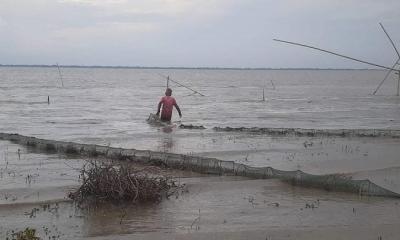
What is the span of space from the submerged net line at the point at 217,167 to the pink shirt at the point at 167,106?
5.30m

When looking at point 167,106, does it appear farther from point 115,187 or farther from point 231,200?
point 115,187

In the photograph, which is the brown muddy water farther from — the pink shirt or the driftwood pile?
the pink shirt

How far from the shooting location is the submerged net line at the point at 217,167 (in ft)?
27.8

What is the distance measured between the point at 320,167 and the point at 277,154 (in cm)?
206

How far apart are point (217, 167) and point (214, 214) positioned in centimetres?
317

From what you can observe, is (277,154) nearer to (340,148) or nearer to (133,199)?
(340,148)

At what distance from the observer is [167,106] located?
63.4ft

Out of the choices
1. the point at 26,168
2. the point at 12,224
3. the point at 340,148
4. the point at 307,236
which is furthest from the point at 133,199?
the point at 340,148

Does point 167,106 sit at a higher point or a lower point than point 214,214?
higher

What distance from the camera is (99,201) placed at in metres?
7.70

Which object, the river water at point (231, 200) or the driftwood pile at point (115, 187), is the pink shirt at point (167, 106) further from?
the driftwood pile at point (115, 187)

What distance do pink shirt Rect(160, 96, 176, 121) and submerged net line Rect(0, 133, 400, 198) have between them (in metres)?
5.30

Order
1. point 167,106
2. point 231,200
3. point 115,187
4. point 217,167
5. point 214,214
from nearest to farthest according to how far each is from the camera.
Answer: point 214,214, point 115,187, point 231,200, point 217,167, point 167,106

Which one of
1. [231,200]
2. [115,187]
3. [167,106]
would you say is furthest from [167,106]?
[115,187]
